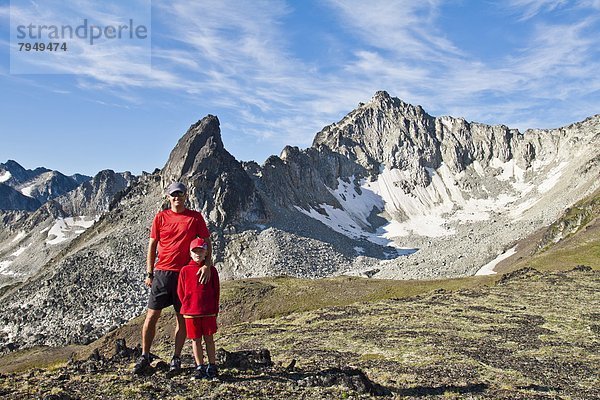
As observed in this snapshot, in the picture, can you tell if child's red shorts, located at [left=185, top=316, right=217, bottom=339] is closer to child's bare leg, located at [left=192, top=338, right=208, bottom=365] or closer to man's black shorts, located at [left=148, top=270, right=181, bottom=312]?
child's bare leg, located at [left=192, top=338, right=208, bottom=365]

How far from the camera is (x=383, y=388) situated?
45.4 ft

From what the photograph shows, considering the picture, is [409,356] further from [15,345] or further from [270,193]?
[270,193]

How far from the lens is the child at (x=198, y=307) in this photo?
13523 mm

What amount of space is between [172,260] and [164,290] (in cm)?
97

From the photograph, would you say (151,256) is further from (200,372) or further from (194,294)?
(200,372)

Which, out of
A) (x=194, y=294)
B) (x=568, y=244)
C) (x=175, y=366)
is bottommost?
(x=175, y=366)

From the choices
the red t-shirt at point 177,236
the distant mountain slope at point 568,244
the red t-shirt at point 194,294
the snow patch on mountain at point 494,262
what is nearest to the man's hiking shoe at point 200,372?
the red t-shirt at point 194,294

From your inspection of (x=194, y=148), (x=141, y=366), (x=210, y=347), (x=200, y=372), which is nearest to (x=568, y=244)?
(x=210, y=347)

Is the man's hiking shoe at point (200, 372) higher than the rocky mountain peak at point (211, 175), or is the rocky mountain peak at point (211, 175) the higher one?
the rocky mountain peak at point (211, 175)

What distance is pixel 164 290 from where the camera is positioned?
47.2ft

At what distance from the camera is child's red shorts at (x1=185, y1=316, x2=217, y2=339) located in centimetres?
1350

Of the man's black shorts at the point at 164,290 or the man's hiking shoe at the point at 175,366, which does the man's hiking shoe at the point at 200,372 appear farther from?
the man's black shorts at the point at 164,290

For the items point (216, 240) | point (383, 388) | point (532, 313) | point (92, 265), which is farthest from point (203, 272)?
point (216, 240)

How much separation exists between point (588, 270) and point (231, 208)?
111095 mm
